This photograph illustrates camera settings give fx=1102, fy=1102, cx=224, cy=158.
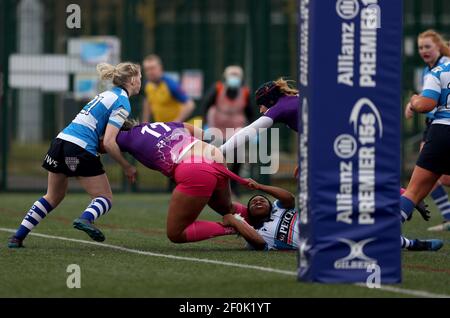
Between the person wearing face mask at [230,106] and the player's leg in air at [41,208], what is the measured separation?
746cm

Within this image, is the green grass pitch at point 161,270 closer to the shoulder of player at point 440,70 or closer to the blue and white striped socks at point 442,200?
the blue and white striped socks at point 442,200

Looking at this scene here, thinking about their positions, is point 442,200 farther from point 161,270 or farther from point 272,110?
point 161,270

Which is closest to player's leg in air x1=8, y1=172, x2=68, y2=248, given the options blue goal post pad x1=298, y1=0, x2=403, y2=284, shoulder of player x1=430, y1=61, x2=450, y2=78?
blue goal post pad x1=298, y1=0, x2=403, y2=284

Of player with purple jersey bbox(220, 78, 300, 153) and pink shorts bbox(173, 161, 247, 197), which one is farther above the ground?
player with purple jersey bbox(220, 78, 300, 153)

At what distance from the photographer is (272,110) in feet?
31.9

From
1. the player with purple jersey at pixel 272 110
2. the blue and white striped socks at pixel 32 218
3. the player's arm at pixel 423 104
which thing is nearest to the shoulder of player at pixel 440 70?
the player's arm at pixel 423 104

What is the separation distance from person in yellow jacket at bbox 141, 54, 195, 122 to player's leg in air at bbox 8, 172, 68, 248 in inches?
272

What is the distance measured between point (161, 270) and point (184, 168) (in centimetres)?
139

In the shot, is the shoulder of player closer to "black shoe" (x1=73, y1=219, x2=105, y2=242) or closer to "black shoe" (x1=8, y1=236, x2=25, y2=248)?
"black shoe" (x1=73, y1=219, x2=105, y2=242)

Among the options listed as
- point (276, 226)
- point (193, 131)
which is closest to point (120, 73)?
point (193, 131)

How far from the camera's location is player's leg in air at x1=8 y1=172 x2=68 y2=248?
991 cm

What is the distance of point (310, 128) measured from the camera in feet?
23.5
